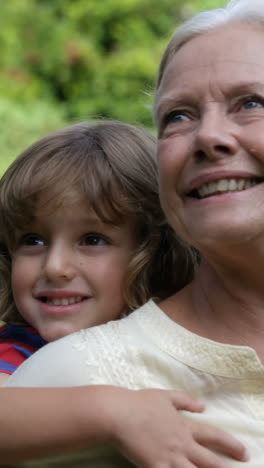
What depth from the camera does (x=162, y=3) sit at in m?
12.5

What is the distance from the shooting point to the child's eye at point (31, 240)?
8.82ft

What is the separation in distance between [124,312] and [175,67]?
0.90 meters

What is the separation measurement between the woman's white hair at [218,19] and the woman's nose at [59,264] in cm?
73

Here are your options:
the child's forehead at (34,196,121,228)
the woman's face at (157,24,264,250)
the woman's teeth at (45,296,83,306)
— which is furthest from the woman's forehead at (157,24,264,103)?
the woman's teeth at (45,296,83,306)

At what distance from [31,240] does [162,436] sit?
112 cm

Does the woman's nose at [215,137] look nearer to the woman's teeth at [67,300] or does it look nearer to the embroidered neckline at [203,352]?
the embroidered neckline at [203,352]

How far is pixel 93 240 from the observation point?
2.65 m

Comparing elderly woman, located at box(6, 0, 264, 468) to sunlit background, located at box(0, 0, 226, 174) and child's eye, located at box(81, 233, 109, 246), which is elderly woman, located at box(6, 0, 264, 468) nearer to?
child's eye, located at box(81, 233, 109, 246)

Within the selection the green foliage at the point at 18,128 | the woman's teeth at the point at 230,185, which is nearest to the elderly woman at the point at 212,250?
the woman's teeth at the point at 230,185

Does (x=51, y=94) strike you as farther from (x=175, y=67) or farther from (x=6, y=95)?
(x=175, y=67)

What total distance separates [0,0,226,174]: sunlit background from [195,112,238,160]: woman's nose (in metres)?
9.03

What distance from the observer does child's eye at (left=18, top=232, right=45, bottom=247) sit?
8.82ft

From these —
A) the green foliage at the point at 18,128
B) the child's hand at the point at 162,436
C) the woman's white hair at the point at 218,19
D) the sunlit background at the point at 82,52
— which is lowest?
the child's hand at the point at 162,436

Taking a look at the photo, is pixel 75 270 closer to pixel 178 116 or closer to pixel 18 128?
pixel 178 116
